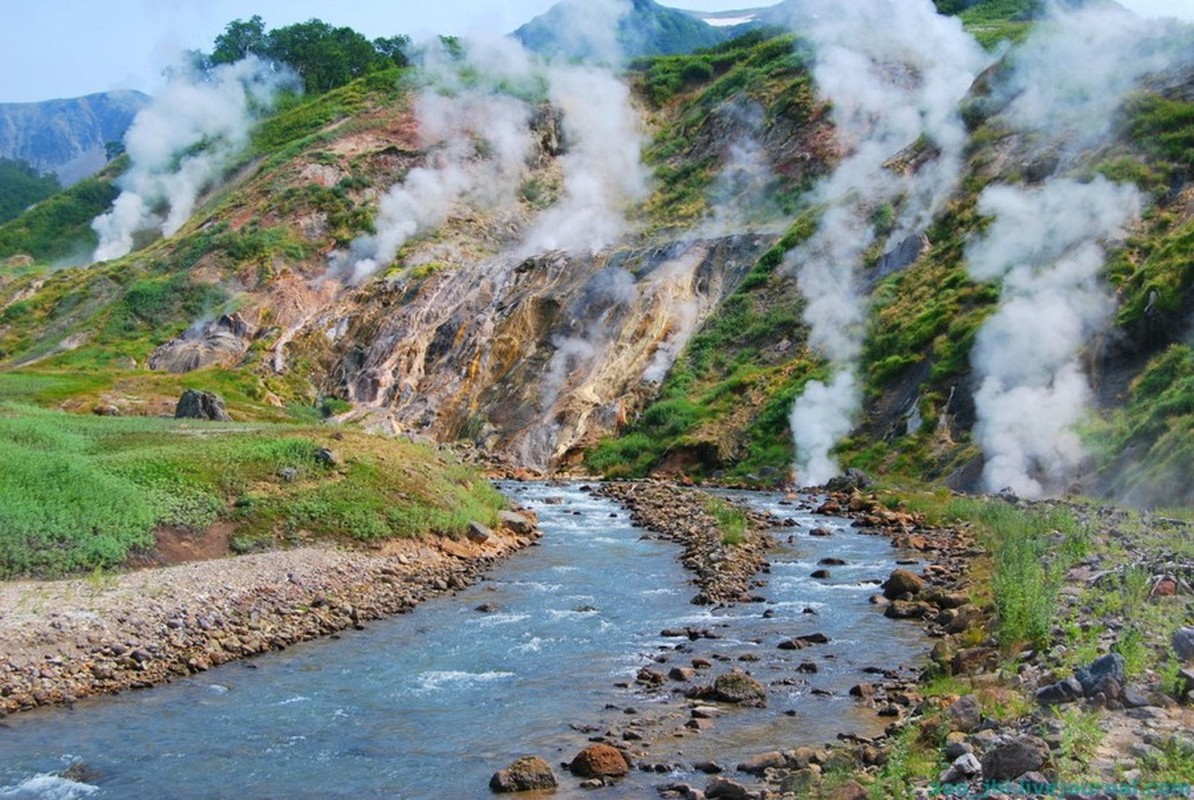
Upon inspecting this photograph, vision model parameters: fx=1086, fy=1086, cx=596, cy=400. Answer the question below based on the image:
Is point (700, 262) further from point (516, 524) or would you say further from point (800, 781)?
point (800, 781)

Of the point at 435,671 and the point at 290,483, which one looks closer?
the point at 435,671

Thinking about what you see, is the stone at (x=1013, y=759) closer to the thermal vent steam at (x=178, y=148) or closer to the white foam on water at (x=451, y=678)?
the white foam on water at (x=451, y=678)

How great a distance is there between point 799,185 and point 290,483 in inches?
1865

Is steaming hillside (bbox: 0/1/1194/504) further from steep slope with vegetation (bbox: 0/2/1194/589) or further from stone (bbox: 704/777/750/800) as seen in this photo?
stone (bbox: 704/777/750/800)

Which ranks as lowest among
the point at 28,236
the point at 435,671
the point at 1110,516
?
the point at 1110,516

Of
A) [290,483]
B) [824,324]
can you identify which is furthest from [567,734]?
[824,324]

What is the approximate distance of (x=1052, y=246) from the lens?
133 ft

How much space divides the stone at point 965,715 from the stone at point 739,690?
9.87 feet

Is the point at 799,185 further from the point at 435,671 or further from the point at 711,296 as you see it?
the point at 435,671

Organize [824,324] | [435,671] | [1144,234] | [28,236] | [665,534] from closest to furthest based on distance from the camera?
[435,671]
[665,534]
[1144,234]
[824,324]
[28,236]

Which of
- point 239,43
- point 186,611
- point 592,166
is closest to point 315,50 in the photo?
point 239,43

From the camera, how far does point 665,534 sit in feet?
94.0

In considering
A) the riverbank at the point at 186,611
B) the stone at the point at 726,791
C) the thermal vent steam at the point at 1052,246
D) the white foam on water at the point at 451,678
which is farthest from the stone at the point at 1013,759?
the thermal vent steam at the point at 1052,246

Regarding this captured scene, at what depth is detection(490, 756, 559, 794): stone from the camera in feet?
36.9
